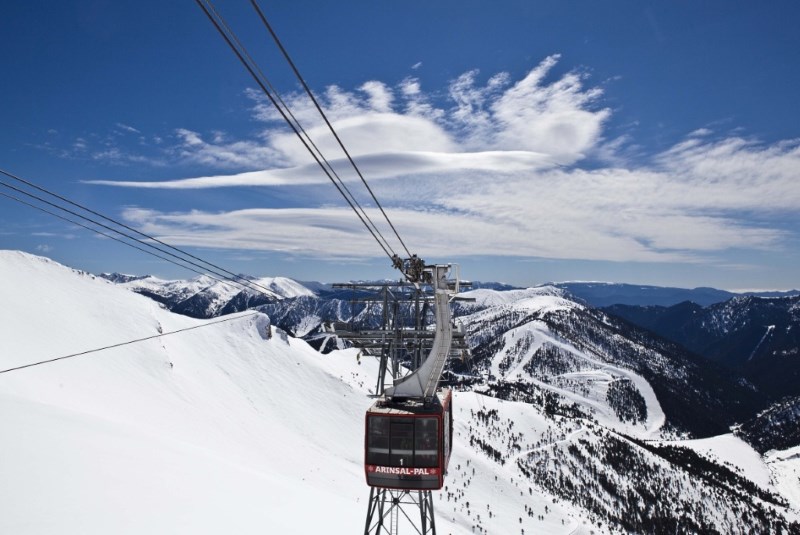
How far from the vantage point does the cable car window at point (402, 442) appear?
21.5 meters

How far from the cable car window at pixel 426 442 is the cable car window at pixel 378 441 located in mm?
1384

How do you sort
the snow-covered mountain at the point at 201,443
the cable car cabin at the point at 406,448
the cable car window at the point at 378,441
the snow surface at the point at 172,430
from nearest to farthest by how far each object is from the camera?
the cable car cabin at the point at 406,448
the cable car window at the point at 378,441
the snow surface at the point at 172,430
the snow-covered mountain at the point at 201,443

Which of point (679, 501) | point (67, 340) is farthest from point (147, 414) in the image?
point (679, 501)

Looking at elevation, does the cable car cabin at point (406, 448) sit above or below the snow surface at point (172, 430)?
above

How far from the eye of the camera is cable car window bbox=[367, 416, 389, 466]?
21719 mm

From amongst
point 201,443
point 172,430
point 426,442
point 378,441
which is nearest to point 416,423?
point 426,442

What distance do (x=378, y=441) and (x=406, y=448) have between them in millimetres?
1345

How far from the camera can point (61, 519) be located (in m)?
24.4

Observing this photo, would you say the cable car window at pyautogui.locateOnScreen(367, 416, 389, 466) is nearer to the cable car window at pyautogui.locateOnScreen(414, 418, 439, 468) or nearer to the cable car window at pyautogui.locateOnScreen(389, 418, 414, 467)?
the cable car window at pyautogui.locateOnScreen(389, 418, 414, 467)

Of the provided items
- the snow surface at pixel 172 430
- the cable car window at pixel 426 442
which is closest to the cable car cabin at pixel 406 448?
the cable car window at pixel 426 442

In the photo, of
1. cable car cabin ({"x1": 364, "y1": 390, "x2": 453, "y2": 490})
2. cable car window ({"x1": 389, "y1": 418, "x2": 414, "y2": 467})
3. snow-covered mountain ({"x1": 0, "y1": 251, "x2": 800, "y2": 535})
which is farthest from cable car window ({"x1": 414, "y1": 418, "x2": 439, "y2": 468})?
snow-covered mountain ({"x1": 0, "y1": 251, "x2": 800, "y2": 535})

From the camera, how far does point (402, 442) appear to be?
70.8 ft

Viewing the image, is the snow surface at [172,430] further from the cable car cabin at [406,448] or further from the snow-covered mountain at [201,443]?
the cable car cabin at [406,448]

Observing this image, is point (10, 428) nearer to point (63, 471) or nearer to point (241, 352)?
point (63, 471)
